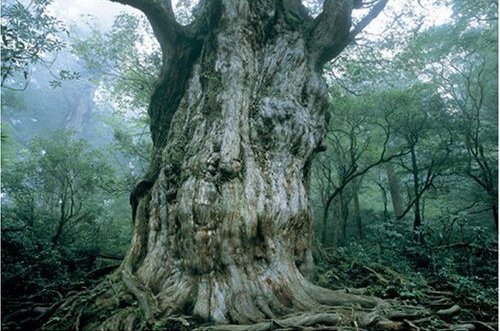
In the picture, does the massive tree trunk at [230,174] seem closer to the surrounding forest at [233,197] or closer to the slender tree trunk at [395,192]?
the surrounding forest at [233,197]

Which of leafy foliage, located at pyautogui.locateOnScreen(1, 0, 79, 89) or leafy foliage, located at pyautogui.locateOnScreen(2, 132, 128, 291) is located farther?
leafy foliage, located at pyautogui.locateOnScreen(2, 132, 128, 291)

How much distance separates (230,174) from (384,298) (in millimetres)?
2368

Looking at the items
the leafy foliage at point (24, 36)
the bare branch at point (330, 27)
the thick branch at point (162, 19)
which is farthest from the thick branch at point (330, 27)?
the leafy foliage at point (24, 36)

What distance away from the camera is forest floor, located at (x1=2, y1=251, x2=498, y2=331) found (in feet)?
10.4

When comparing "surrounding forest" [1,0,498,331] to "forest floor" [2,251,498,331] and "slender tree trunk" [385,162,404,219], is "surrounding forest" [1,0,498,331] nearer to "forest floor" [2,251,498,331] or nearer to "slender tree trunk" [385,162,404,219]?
"forest floor" [2,251,498,331]

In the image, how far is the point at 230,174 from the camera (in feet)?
13.2

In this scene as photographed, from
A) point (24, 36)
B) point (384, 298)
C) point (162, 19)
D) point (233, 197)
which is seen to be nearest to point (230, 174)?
point (233, 197)

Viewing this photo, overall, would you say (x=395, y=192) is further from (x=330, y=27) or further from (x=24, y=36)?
(x=24, y=36)

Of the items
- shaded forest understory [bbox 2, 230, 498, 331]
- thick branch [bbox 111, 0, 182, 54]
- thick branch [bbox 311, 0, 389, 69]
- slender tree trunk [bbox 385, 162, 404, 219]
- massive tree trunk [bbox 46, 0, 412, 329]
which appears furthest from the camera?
slender tree trunk [bbox 385, 162, 404, 219]

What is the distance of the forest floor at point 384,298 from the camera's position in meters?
3.17

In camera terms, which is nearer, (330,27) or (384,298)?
(384,298)

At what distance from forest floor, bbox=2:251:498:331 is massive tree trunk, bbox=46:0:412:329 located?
0.29m

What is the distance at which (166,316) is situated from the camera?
3.33 m

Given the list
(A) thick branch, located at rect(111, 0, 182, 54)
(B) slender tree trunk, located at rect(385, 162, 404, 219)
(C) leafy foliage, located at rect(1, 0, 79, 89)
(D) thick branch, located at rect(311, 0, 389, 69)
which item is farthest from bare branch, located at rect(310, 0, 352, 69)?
(B) slender tree trunk, located at rect(385, 162, 404, 219)
